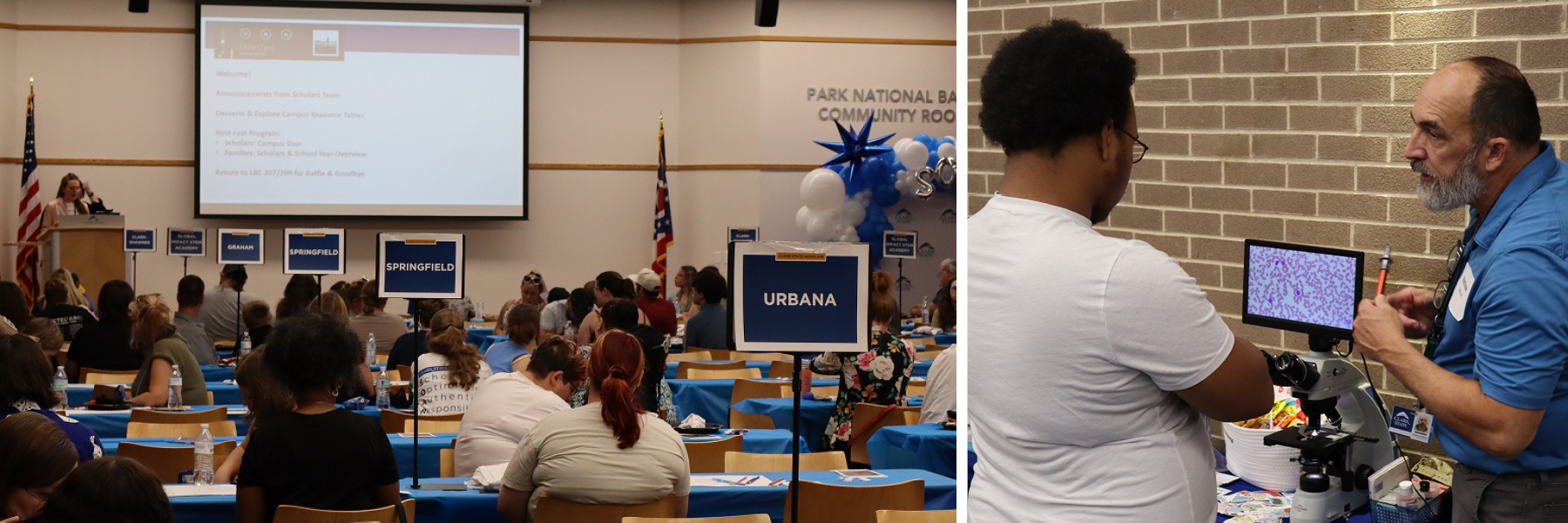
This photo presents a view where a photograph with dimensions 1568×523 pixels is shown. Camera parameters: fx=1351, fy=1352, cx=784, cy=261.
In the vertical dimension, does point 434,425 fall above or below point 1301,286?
below

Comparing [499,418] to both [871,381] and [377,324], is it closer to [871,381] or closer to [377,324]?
[871,381]

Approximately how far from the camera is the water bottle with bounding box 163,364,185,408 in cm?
608

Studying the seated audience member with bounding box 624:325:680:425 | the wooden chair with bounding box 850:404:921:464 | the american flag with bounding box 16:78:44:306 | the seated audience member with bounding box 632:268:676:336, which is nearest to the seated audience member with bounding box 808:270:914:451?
the wooden chair with bounding box 850:404:921:464

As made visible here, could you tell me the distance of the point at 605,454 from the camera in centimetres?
388

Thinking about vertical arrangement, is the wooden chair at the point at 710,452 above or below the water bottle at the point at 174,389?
below

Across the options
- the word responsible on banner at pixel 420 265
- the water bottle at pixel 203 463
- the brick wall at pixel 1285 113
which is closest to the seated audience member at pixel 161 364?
the word responsible on banner at pixel 420 265

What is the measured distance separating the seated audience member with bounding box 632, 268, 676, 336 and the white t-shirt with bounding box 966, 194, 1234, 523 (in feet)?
24.8

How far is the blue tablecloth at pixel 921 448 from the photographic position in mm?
5168

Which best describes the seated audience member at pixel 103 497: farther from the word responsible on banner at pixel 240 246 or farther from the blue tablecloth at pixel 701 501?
the word responsible on banner at pixel 240 246

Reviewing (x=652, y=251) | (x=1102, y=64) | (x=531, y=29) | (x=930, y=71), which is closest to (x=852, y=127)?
(x=930, y=71)

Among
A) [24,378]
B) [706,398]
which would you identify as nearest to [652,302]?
[706,398]

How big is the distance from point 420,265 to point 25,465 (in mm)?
1987

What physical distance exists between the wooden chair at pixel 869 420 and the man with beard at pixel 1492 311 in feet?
12.0

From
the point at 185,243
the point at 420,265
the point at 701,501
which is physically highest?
the point at 185,243
